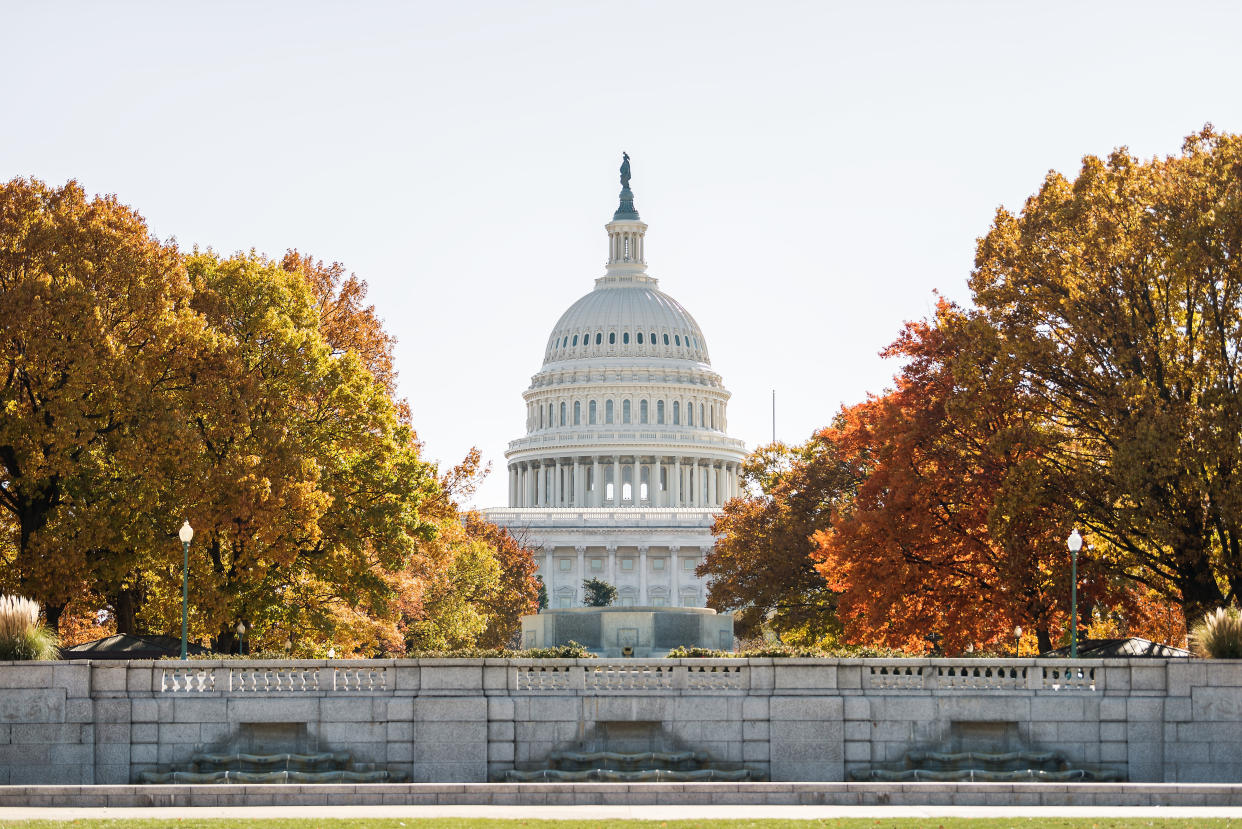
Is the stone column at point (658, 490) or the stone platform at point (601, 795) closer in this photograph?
the stone platform at point (601, 795)

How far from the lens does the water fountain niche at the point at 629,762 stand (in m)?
34.7

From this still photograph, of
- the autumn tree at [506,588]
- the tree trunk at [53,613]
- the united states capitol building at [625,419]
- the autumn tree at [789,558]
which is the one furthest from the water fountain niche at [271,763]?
the united states capitol building at [625,419]

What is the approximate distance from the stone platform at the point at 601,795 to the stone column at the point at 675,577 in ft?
437

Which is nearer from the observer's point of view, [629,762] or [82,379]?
[629,762]

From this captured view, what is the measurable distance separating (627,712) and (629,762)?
0.97 meters

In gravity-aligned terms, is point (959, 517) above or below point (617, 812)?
above

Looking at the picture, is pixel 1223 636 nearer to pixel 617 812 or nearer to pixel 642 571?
pixel 617 812

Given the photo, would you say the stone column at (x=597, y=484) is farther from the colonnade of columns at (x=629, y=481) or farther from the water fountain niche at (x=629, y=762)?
the water fountain niche at (x=629, y=762)

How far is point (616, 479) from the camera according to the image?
612 feet

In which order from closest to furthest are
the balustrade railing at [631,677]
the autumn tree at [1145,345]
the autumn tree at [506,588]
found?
the balustrade railing at [631,677] < the autumn tree at [1145,345] < the autumn tree at [506,588]

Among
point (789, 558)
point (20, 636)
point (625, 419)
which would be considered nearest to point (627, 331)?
point (625, 419)

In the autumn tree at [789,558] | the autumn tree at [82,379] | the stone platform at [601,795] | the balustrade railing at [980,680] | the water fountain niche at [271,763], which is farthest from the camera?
the autumn tree at [789,558]

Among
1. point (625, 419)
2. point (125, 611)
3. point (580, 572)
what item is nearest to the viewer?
point (125, 611)

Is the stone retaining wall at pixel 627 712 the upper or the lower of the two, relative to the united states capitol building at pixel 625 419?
lower
